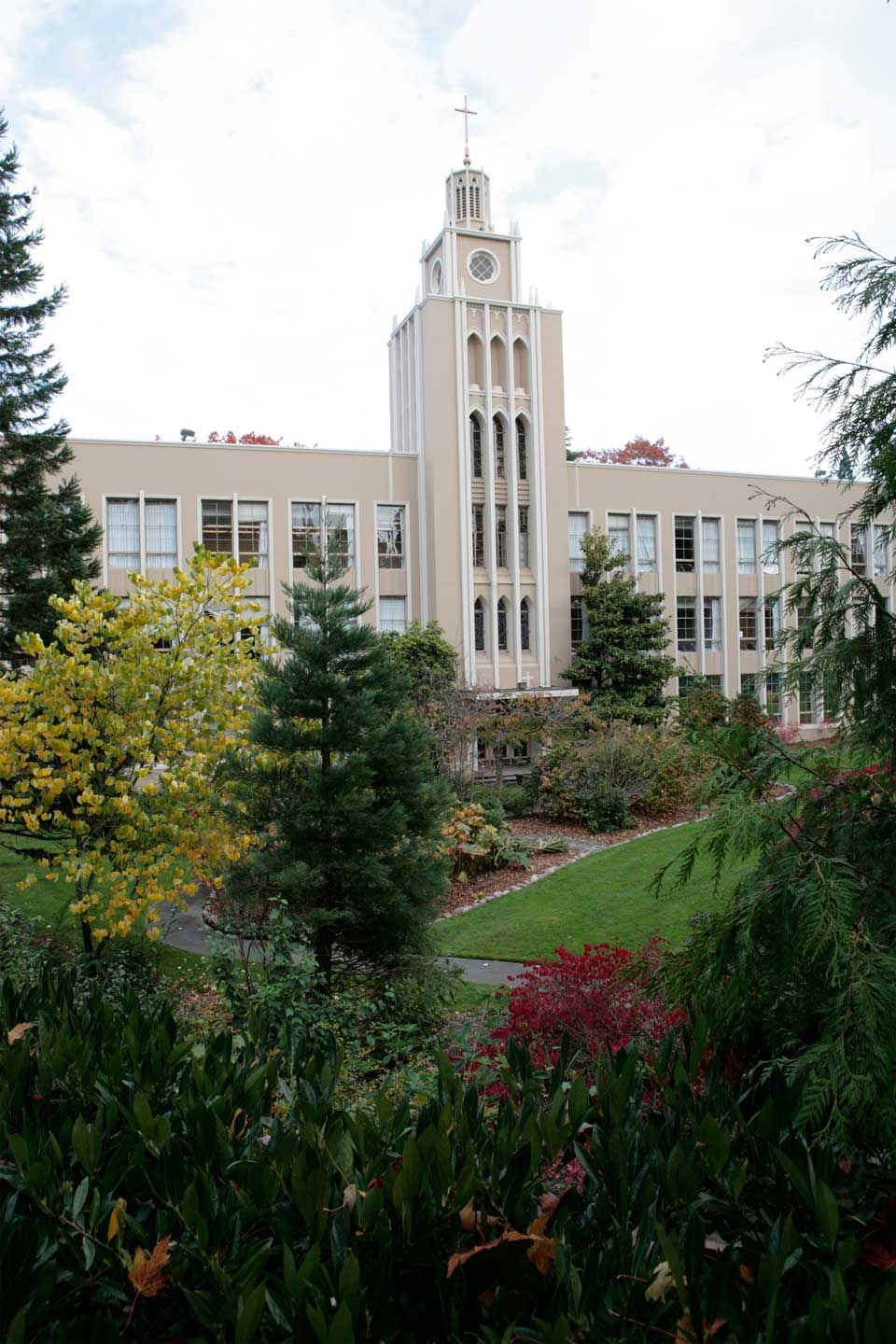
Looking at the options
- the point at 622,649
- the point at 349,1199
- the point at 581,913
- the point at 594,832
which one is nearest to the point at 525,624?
the point at 622,649

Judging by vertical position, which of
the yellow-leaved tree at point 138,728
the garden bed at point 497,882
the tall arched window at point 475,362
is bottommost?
the garden bed at point 497,882

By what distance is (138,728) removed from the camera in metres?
9.20

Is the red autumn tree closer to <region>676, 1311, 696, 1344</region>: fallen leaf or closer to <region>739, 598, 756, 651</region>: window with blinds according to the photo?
<region>739, 598, 756, 651</region>: window with blinds

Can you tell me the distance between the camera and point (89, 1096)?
335 cm

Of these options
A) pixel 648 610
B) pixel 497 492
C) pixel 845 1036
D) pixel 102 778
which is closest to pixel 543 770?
pixel 648 610

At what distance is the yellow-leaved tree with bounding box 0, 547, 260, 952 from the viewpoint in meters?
8.59

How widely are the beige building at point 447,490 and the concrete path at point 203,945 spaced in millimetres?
15493

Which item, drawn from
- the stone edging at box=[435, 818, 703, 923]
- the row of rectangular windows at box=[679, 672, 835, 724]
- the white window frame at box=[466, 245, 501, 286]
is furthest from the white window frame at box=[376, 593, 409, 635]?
the row of rectangular windows at box=[679, 672, 835, 724]

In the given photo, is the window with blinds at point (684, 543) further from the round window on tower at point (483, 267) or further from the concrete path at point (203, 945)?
the concrete path at point (203, 945)

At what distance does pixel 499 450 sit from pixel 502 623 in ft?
19.3

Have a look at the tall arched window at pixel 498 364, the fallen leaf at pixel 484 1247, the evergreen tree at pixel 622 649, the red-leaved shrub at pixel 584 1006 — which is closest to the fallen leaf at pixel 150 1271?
the fallen leaf at pixel 484 1247

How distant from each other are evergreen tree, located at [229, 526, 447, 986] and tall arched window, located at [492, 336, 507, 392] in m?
23.4

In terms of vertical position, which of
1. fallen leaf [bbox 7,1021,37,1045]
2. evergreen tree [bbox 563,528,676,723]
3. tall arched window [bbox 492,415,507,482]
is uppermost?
tall arched window [bbox 492,415,507,482]

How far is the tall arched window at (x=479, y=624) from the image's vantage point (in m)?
31.5
